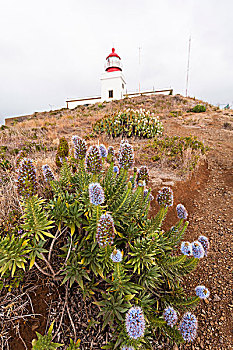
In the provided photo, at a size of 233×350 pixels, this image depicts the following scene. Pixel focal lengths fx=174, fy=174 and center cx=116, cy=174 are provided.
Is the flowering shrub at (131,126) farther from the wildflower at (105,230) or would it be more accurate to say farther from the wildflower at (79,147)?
the wildflower at (105,230)

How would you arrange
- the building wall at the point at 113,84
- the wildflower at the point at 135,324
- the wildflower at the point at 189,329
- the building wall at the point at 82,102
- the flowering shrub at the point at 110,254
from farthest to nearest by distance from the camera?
the building wall at the point at 82,102 < the building wall at the point at 113,84 < the wildflower at the point at 189,329 < the flowering shrub at the point at 110,254 < the wildflower at the point at 135,324

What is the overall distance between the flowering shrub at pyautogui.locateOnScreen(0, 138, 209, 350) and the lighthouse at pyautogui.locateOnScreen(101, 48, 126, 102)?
32.3 metres

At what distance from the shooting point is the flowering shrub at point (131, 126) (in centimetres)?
854

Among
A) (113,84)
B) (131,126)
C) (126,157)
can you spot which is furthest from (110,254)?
(113,84)

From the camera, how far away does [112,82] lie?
30891 mm

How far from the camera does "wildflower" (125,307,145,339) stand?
124 cm

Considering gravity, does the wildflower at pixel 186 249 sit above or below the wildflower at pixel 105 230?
below

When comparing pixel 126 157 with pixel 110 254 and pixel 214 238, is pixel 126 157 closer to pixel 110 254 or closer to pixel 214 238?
pixel 110 254

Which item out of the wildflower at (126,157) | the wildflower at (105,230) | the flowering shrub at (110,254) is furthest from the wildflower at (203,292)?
the wildflower at (126,157)

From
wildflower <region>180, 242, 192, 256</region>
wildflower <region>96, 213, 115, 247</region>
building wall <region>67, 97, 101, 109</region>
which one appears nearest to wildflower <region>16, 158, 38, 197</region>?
wildflower <region>96, 213, 115, 247</region>

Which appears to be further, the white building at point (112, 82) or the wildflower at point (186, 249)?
the white building at point (112, 82)

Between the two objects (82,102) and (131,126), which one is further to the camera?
(82,102)

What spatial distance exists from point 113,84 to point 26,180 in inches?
1322

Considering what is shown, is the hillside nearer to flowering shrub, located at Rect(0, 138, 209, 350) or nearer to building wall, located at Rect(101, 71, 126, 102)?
flowering shrub, located at Rect(0, 138, 209, 350)
